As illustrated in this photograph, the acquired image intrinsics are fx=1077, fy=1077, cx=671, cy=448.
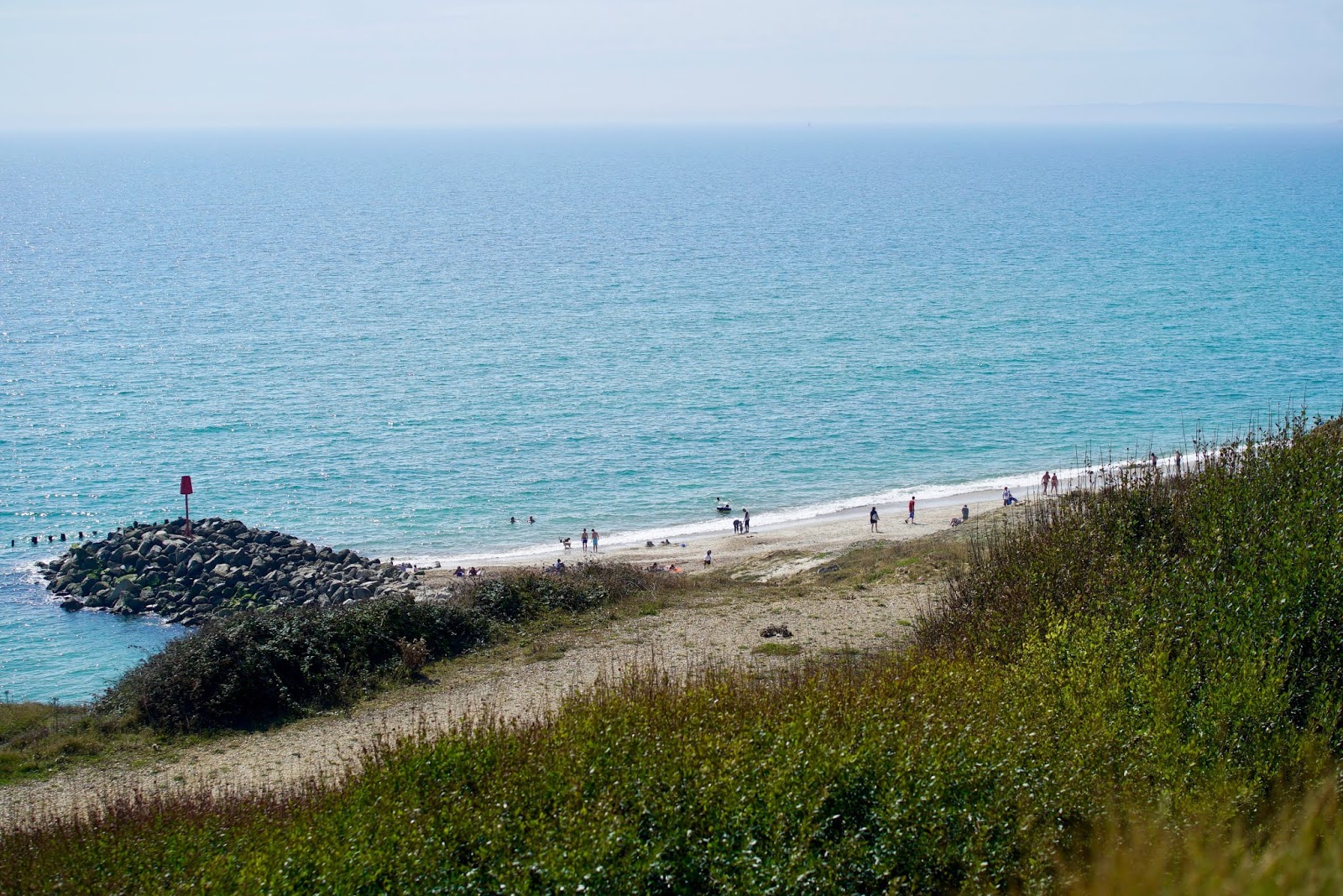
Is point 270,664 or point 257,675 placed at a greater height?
point 270,664

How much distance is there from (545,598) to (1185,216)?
494ft

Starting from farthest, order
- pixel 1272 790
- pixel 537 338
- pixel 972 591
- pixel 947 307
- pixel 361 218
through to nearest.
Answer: pixel 361 218
pixel 947 307
pixel 537 338
pixel 972 591
pixel 1272 790

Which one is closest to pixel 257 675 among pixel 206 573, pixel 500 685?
pixel 500 685

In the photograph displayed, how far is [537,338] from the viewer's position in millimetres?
80438

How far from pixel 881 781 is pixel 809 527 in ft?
114

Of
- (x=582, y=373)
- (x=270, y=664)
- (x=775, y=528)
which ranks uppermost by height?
(x=582, y=373)

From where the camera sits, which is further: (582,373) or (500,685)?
(582,373)

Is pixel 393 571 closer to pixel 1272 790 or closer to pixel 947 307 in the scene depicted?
pixel 1272 790

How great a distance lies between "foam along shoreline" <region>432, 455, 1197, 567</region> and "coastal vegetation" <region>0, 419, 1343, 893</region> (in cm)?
2577

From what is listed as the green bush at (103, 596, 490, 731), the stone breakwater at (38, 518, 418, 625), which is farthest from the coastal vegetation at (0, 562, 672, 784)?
the stone breakwater at (38, 518, 418, 625)

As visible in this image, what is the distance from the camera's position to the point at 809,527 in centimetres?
4544

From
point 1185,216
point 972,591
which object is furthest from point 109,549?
point 1185,216

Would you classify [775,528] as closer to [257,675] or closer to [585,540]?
[585,540]

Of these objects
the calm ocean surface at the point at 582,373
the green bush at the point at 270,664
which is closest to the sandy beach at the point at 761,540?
the calm ocean surface at the point at 582,373
